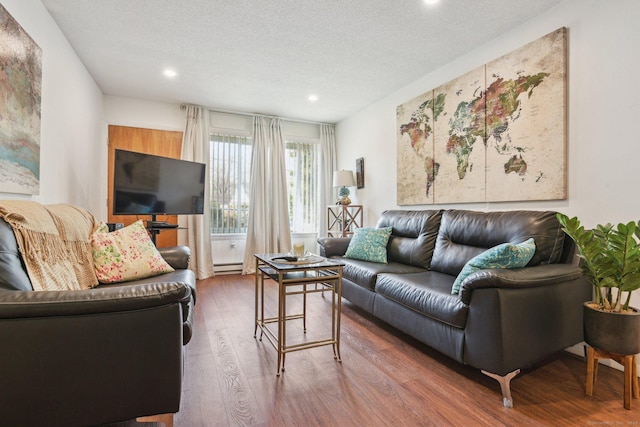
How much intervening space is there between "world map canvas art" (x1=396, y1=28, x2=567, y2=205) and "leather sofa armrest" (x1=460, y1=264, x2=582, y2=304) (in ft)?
2.28

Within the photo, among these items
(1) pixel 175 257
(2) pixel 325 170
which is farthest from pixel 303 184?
(1) pixel 175 257

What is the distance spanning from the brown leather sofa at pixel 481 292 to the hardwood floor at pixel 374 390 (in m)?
0.15

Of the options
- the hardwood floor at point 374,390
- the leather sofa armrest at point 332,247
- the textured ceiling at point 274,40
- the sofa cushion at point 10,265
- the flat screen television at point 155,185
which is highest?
the textured ceiling at point 274,40

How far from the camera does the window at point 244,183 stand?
4.80 m

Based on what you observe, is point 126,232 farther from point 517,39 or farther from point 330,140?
point 330,140

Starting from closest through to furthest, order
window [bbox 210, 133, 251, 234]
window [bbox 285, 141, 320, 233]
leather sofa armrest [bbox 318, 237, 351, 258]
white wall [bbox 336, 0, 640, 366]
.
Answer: white wall [bbox 336, 0, 640, 366] < leather sofa armrest [bbox 318, 237, 351, 258] < window [bbox 210, 133, 251, 234] < window [bbox 285, 141, 320, 233]

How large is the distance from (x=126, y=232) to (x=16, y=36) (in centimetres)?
135

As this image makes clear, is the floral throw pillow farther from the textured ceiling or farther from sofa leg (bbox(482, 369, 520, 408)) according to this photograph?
sofa leg (bbox(482, 369, 520, 408))

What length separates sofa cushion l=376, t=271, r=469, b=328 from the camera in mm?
1831

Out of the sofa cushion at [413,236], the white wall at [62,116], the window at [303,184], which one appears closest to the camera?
the white wall at [62,116]

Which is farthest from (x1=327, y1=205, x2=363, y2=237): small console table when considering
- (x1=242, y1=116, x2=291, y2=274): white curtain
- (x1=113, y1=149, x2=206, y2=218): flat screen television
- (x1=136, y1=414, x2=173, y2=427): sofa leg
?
(x1=136, y1=414, x2=173, y2=427): sofa leg

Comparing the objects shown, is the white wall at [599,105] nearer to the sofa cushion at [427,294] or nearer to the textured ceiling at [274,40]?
the textured ceiling at [274,40]

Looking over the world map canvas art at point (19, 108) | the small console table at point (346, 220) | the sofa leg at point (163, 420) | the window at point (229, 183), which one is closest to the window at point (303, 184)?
the small console table at point (346, 220)

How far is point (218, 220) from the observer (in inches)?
190
